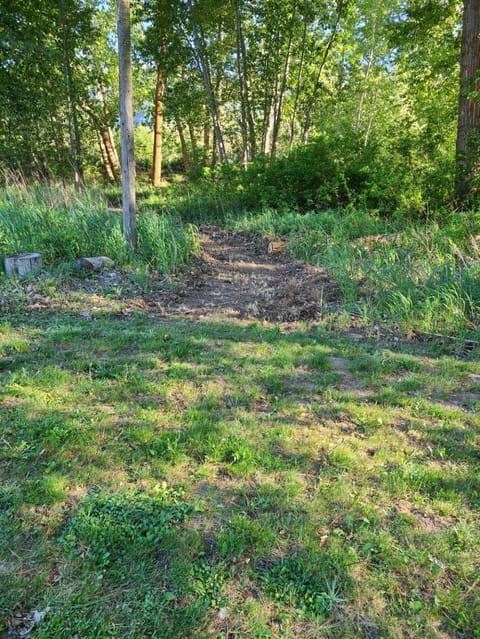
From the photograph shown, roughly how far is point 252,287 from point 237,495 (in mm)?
3796

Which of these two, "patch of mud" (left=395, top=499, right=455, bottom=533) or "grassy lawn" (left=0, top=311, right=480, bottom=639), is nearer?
"grassy lawn" (left=0, top=311, right=480, bottom=639)

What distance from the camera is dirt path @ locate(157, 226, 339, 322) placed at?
4.71m

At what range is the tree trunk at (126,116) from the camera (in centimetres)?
514

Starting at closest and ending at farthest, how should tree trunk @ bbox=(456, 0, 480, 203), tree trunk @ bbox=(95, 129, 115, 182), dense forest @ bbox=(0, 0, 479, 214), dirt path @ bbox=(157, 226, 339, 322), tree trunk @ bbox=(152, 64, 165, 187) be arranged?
dirt path @ bbox=(157, 226, 339, 322) → tree trunk @ bbox=(456, 0, 480, 203) → dense forest @ bbox=(0, 0, 479, 214) → tree trunk @ bbox=(152, 64, 165, 187) → tree trunk @ bbox=(95, 129, 115, 182)

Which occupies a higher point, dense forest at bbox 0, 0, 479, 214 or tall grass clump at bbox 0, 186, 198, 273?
dense forest at bbox 0, 0, 479, 214

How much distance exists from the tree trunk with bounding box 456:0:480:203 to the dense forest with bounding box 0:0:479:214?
26mm

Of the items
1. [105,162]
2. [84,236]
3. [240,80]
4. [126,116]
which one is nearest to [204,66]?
[240,80]

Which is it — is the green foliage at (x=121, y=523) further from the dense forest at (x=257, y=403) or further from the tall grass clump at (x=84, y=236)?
the tall grass clump at (x=84, y=236)

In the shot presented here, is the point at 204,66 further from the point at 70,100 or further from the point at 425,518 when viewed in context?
the point at 425,518

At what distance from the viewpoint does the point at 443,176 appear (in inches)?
302

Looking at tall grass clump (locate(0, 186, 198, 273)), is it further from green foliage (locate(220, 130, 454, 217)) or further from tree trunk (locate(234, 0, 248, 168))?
tree trunk (locate(234, 0, 248, 168))

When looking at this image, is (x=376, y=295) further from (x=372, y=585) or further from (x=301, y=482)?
(x=372, y=585)

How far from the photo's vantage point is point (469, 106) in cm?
764

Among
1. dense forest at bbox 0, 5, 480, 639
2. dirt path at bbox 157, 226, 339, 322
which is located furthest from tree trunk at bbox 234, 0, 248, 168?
dirt path at bbox 157, 226, 339, 322
